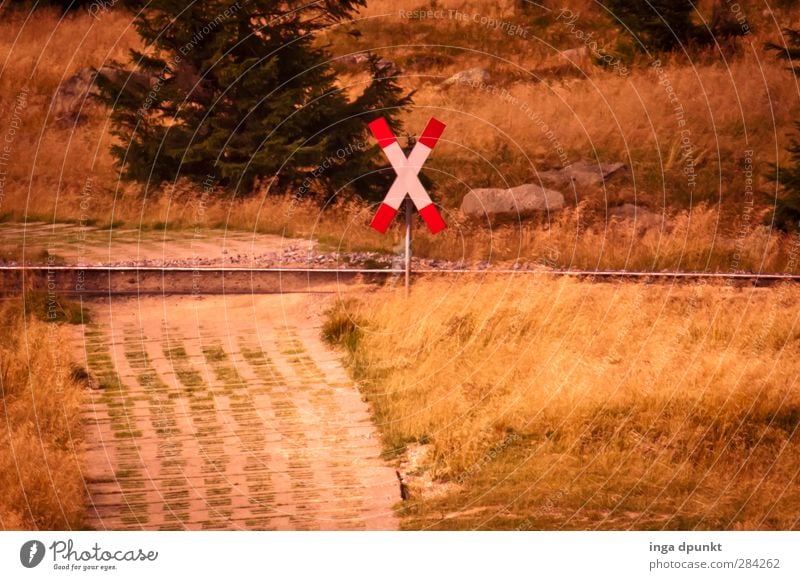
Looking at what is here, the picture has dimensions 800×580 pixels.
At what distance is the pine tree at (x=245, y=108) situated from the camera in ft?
63.7

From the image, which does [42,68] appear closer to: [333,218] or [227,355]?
[333,218]

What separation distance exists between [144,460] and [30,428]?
99 centimetres

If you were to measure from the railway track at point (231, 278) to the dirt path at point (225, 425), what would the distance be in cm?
56

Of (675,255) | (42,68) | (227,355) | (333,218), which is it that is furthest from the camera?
(42,68)

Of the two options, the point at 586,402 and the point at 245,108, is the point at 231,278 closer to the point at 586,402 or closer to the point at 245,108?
the point at 245,108

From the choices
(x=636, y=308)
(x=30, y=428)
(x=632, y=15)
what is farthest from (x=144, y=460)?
(x=632, y=15)

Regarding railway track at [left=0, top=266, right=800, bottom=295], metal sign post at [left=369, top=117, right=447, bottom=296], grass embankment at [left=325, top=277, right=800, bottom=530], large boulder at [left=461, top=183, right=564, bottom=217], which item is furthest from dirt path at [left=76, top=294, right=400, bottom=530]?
large boulder at [left=461, top=183, right=564, bottom=217]

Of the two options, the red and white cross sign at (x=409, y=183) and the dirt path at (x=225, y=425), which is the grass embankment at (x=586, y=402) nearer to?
the dirt path at (x=225, y=425)

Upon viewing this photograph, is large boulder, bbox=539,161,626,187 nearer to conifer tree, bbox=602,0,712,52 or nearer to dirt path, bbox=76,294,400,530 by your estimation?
conifer tree, bbox=602,0,712,52

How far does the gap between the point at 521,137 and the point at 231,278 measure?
9.06 meters

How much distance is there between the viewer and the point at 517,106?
2403cm

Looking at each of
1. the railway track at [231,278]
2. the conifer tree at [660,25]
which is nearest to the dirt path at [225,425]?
the railway track at [231,278]

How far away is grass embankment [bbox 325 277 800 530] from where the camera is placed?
31.4ft

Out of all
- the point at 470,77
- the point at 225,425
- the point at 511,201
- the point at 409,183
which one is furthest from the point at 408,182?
the point at 470,77
